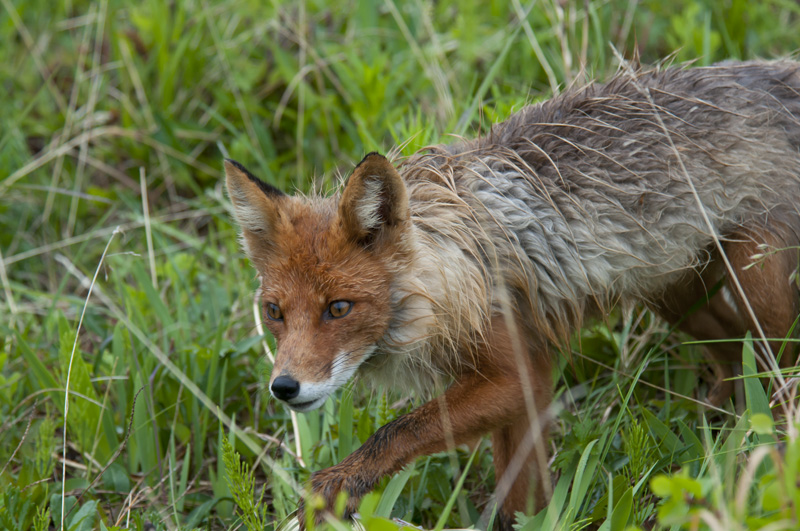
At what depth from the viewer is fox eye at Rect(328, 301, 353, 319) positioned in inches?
130

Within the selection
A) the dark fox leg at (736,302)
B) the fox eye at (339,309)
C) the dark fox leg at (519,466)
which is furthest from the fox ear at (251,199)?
the dark fox leg at (736,302)

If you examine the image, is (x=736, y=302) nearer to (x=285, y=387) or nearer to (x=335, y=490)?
(x=335, y=490)

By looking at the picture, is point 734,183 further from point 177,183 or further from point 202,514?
point 177,183

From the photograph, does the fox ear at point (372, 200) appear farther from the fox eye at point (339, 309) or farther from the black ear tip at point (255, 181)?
the black ear tip at point (255, 181)

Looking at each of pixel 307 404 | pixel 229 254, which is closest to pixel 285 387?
pixel 307 404

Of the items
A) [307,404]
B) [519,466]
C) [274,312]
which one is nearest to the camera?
[307,404]

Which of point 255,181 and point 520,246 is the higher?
point 255,181

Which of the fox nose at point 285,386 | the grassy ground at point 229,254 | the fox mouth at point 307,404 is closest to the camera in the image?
the fox nose at point 285,386

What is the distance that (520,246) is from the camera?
12.3 ft

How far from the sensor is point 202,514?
13.0 ft

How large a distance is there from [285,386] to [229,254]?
9.94 feet

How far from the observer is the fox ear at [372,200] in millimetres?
3225

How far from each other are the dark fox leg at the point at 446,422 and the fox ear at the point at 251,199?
1104 mm

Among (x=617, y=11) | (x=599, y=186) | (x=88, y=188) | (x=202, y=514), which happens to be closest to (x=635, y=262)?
(x=599, y=186)
